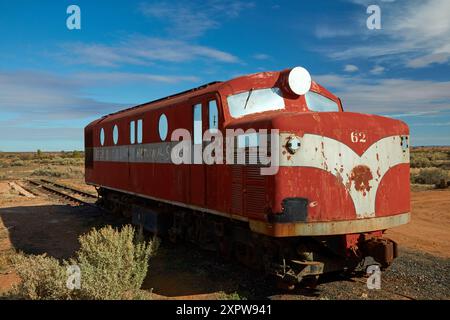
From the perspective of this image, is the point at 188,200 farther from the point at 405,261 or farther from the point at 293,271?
the point at 405,261

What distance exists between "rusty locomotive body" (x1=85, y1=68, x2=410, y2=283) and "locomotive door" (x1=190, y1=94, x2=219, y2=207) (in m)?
0.02

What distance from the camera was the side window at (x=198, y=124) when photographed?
7.55m

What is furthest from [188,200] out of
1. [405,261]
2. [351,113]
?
[405,261]

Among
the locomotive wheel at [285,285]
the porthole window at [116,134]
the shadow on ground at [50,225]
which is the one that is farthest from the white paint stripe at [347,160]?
the porthole window at [116,134]

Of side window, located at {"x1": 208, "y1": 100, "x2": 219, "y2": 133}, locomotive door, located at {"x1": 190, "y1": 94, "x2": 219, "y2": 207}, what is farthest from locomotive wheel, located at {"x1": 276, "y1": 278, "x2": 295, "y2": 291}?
side window, located at {"x1": 208, "y1": 100, "x2": 219, "y2": 133}

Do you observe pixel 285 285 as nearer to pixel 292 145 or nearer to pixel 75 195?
pixel 292 145

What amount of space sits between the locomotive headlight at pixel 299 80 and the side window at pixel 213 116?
1.33m

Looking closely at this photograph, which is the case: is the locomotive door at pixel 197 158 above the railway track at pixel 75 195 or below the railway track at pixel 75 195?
above

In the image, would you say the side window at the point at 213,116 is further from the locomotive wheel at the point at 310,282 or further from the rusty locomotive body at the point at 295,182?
the locomotive wheel at the point at 310,282

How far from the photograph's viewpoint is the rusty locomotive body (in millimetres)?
5707

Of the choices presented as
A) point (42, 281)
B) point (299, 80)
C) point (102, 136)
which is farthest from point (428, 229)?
point (102, 136)

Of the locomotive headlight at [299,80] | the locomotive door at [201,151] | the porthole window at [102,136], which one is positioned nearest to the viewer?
the locomotive headlight at [299,80]

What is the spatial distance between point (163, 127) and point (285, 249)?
4359 millimetres

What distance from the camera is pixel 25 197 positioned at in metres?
21.2
